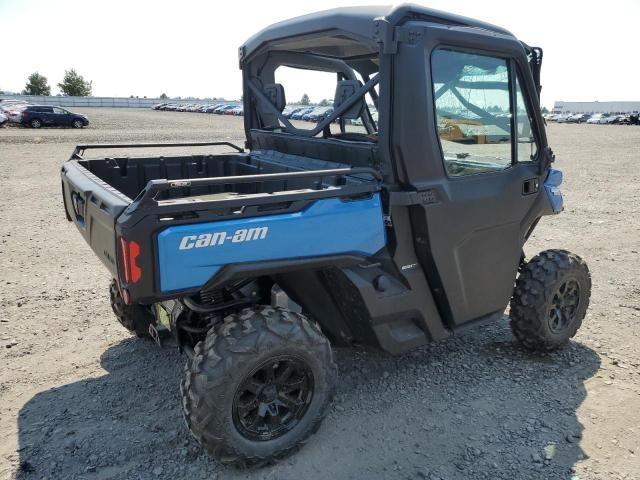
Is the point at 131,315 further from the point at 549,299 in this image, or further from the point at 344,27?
the point at 549,299

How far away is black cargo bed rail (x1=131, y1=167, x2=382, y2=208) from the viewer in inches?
87.4

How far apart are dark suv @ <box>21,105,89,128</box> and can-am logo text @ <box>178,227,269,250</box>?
30050mm

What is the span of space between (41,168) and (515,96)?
1228cm

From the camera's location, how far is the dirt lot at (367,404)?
2.76m

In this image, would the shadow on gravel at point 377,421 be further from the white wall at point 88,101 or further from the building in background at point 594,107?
the building in background at point 594,107

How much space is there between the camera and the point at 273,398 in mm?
2711

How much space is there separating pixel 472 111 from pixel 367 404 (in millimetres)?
1990

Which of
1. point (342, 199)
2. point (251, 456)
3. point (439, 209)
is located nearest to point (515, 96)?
point (439, 209)

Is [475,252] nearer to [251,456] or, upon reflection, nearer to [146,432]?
[251,456]

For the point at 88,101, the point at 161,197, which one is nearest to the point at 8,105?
the point at 88,101

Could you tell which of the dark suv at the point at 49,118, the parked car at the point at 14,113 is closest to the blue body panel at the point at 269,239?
the dark suv at the point at 49,118

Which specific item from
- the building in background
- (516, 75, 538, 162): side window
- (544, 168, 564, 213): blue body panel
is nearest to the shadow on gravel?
(544, 168, 564, 213): blue body panel

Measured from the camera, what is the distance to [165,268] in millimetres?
2268

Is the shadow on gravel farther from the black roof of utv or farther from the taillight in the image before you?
the black roof of utv
